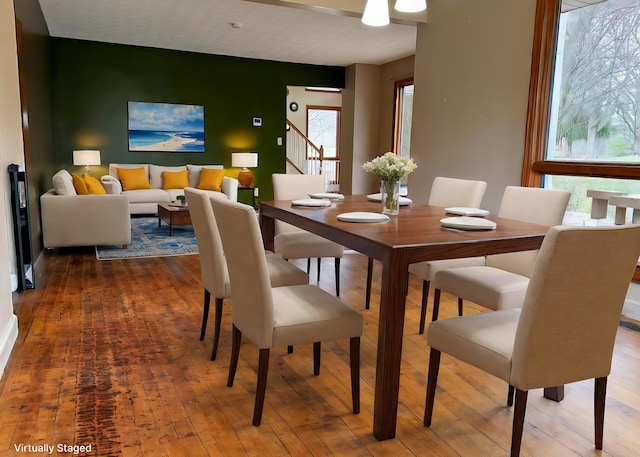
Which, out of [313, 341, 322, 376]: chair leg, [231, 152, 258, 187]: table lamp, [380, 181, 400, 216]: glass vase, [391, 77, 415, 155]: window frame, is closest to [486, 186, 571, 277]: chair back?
[380, 181, 400, 216]: glass vase

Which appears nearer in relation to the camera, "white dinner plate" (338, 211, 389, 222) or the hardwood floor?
the hardwood floor

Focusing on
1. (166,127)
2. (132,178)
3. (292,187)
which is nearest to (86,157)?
(132,178)

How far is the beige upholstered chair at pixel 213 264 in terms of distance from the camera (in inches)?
95.0

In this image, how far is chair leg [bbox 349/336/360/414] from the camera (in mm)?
2049

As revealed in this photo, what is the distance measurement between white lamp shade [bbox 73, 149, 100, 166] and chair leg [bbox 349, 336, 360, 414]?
6.72 m

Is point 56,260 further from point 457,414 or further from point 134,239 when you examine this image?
point 457,414

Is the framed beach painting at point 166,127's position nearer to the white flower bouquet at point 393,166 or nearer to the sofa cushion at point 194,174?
the sofa cushion at point 194,174

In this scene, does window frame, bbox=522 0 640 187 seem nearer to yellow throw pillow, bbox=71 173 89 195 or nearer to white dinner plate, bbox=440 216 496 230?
white dinner plate, bbox=440 216 496 230

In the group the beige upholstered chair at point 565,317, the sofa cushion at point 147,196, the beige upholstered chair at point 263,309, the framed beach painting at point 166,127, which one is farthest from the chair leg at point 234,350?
the framed beach painting at point 166,127

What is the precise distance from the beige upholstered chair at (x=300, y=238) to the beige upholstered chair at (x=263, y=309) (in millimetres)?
1279

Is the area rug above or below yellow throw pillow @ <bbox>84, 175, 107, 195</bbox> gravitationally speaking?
below

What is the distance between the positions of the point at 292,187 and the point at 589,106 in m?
2.22

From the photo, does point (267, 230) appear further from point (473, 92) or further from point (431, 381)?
point (473, 92)

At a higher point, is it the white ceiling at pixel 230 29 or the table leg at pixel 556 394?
the white ceiling at pixel 230 29
